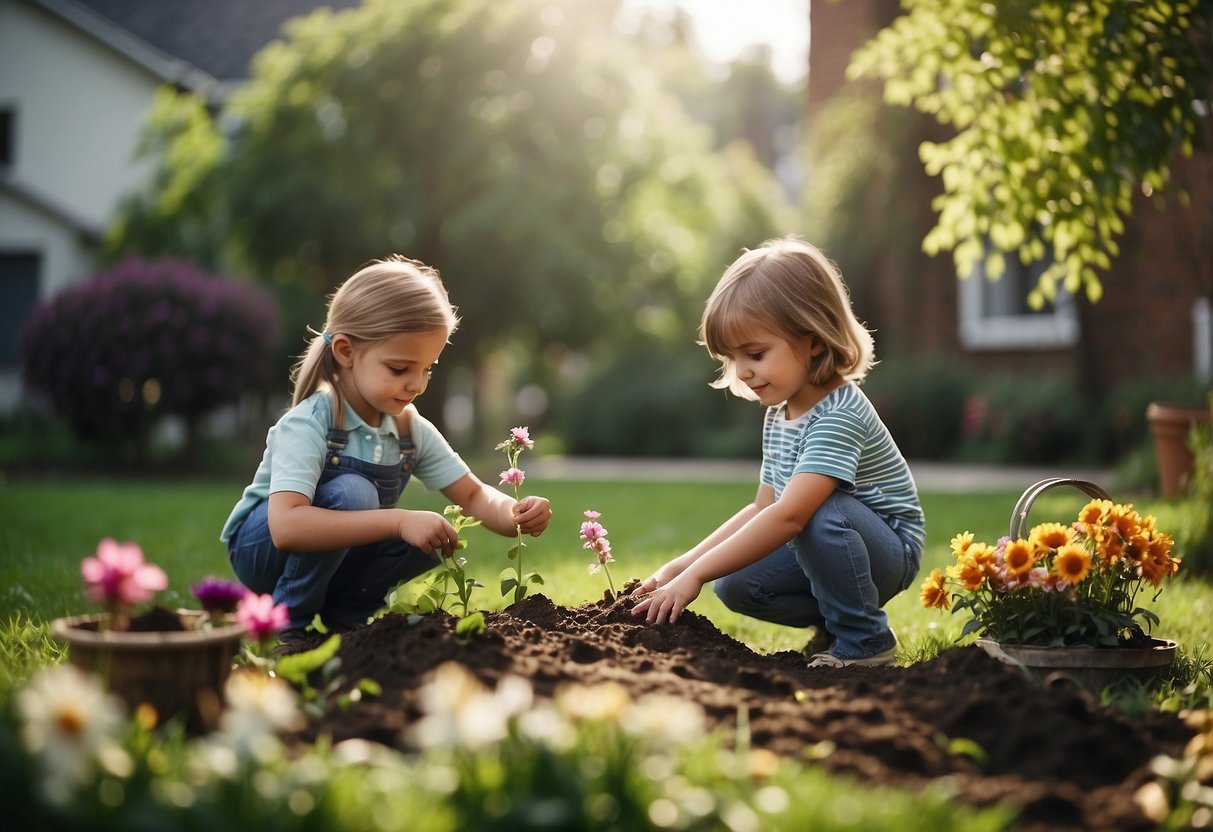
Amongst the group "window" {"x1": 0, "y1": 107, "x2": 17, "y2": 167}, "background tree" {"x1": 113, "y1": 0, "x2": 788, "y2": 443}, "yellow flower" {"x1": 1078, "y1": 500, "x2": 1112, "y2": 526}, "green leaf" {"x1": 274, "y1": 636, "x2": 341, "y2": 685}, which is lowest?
"green leaf" {"x1": 274, "y1": 636, "x2": 341, "y2": 685}

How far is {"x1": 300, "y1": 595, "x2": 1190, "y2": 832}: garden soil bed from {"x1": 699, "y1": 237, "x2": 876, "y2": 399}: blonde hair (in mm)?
862

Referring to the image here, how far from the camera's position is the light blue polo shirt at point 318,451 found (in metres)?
3.02

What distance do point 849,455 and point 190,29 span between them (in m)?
21.0

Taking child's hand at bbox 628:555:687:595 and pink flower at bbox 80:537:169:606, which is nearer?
pink flower at bbox 80:537:169:606

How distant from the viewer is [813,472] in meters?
2.98

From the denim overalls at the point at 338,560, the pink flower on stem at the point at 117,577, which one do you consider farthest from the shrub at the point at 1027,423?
the pink flower on stem at the point at 117,577

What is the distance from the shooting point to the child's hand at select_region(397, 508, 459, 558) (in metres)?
2.75

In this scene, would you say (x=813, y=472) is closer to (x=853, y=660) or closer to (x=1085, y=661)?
(x=853, y=660)

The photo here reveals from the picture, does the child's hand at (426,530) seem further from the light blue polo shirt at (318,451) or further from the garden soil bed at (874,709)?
the light blue polo shirt at (318,451)

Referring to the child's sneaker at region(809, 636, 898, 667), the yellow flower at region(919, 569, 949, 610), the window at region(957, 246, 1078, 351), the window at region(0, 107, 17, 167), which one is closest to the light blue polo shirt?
the child's sneaker at region(809, 636, 898, 667)

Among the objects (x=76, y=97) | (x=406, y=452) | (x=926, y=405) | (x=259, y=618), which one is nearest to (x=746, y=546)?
(x=406, y=452)

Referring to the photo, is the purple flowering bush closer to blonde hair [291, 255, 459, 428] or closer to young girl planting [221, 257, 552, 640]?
young girl planting [221, 257, 552, 640]

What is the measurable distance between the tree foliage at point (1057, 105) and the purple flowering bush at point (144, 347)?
8.04m

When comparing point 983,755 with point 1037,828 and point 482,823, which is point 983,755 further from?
point 482,823
